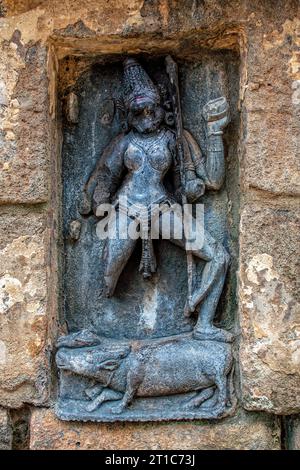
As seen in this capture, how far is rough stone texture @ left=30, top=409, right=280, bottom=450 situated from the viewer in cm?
312

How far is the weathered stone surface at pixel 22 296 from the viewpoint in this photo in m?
3.10

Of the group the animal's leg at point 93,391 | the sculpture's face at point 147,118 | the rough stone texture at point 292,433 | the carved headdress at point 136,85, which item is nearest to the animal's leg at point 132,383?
the animal's leg at point 93,391

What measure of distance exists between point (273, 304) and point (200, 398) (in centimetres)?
49

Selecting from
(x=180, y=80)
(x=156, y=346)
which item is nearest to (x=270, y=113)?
(x=180, y=80)

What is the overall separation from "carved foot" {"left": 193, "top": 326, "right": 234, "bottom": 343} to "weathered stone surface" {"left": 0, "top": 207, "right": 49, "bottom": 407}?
2.09 ft

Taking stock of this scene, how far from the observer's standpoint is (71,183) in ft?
11.0

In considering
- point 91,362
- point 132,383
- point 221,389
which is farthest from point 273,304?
Answer: point 91,362

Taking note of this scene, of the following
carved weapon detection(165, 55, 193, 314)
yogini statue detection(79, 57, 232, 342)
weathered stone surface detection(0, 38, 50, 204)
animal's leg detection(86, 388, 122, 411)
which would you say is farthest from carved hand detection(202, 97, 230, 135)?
animal's leg detection(86, 388, 122, 411)

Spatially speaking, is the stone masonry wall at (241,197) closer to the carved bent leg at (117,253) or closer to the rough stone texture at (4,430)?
the rough stone texture at (4,430)

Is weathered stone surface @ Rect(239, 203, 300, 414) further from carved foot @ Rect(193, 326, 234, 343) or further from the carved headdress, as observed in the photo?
the carved headdress

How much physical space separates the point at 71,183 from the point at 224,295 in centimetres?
82

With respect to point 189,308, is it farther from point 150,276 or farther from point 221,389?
point 221,389

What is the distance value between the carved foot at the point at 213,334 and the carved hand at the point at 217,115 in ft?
2.67

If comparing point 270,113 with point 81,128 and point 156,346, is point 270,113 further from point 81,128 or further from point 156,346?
point 156,346
